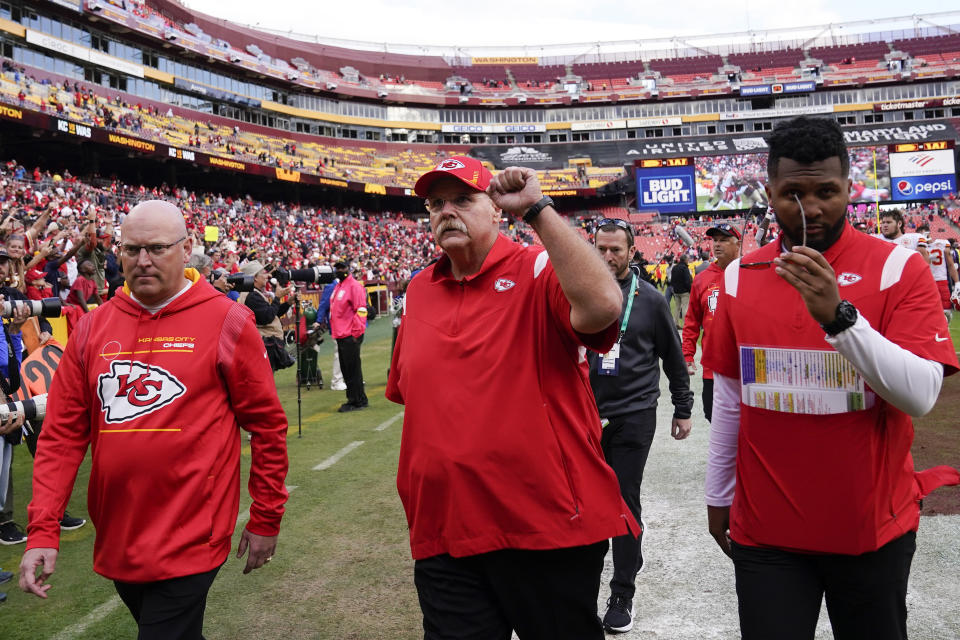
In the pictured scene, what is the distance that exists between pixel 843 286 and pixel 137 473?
229 centimetres

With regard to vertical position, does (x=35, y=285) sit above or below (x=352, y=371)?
above

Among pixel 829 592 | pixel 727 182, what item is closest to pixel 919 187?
pixel 727 182

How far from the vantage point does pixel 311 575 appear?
15.2 ft

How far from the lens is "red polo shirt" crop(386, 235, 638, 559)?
221 centimetres

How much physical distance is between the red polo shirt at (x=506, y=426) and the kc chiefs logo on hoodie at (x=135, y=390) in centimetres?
88

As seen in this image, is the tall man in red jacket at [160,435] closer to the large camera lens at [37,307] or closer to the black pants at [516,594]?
the black pants at [516,594]

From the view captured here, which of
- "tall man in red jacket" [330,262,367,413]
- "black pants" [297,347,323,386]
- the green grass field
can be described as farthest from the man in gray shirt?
"black pants" [297,347,323,386]

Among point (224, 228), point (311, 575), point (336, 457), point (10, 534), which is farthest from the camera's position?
point (224, 228)

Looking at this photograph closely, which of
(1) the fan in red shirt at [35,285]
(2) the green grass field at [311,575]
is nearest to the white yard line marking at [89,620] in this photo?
(2) the green grass field at [311,575]

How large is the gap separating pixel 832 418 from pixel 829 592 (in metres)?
0.52

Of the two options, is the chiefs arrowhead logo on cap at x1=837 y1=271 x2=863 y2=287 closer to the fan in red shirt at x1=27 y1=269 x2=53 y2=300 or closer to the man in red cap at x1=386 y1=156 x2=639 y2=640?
the man in red cap at x1=386 y1=156 x2=639 y2=640

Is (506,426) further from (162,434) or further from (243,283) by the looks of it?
(243,283)

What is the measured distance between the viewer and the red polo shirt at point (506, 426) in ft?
7.23

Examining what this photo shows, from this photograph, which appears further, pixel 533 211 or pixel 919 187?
pixel 919 187
